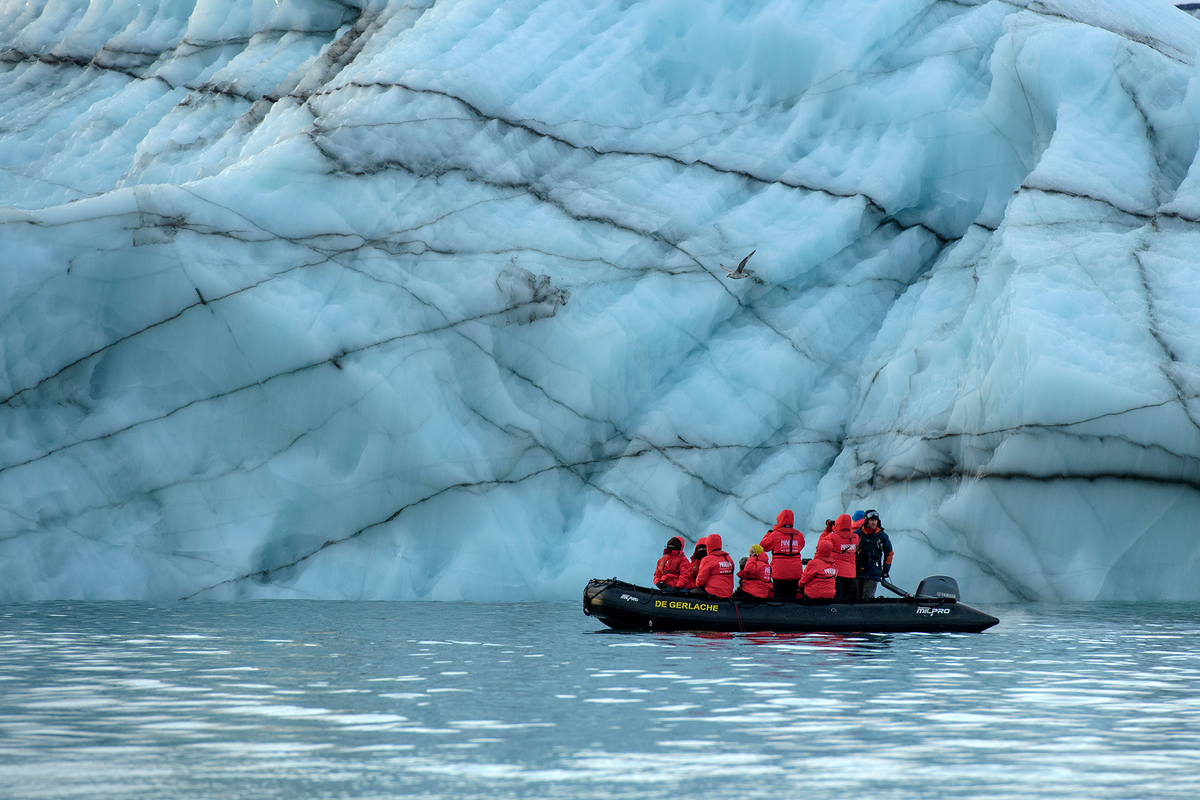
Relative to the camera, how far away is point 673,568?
1446cm

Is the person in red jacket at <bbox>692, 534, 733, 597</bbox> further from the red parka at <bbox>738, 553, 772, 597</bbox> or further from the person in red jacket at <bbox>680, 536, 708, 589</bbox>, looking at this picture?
the person in red jacket at <bbox>680, 536, 708, 589</bbox>

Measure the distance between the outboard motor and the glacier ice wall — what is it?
2.10 metres

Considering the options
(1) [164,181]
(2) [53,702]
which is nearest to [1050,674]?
(2) [53,702]

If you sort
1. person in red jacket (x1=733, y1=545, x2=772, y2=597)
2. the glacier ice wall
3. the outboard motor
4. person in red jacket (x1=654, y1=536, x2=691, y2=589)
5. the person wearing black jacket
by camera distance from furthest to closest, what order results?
1. the glacier ice wall
2. person in red jacket (x1=654, y1=536, x2=691, y2=589)
3. the person wearing black jacket
4. the outboard motor
5. person in red jacket (x1=733, y1=545, x2=772, y2=597)

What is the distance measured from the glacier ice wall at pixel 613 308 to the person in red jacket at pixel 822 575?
315cm

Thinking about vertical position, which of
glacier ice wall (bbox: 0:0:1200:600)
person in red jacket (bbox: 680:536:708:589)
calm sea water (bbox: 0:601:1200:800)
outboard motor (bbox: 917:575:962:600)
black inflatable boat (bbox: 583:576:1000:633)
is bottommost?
calm sea water (bbox: 0:601:1200:800)

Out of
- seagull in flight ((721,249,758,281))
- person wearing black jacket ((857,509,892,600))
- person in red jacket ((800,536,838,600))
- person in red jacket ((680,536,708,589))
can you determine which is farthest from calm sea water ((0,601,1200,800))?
→ seagull in flight ((721,249,758,281))

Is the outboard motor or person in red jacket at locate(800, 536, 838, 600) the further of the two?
the outboard motor

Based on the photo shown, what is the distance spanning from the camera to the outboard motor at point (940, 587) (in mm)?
13844

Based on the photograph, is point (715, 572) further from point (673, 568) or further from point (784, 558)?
point (673, 568)

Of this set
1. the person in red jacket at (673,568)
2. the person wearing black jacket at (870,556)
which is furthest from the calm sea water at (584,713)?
the person in red jacket at (673,568)

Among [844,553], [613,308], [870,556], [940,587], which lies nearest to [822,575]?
[844,553]

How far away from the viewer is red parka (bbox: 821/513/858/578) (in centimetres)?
1357

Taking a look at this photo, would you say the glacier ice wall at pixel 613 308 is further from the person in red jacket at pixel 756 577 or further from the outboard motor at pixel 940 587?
the person in red jacket at pixel 756 577
